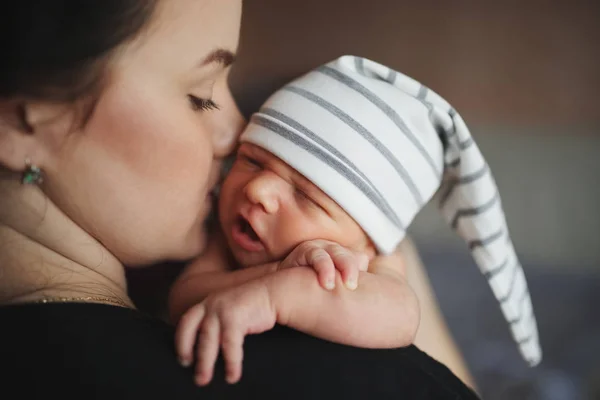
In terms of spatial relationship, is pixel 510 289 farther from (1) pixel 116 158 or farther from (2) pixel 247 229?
(1) pixel 116 158

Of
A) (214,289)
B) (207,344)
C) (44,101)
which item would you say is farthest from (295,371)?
(44,101)

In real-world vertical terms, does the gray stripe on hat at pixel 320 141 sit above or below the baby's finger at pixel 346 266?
above

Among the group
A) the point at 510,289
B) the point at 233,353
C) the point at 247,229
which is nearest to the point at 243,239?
the point at 247,229

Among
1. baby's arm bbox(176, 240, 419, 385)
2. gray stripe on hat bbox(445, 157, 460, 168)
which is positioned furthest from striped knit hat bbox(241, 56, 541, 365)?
baby's arm bbox(176, 240, 419, 385)

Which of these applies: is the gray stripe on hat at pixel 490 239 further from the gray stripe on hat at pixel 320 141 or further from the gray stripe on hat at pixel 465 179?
the gray stripe on hat at pixel 320 141

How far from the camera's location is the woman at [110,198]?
21.9 inches

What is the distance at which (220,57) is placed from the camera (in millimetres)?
698

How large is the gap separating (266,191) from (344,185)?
0.11 m

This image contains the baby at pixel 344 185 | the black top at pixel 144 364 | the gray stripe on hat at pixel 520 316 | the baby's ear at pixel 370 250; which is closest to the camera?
the black top at pixel 144 364

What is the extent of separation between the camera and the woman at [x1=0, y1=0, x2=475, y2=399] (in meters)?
0.56

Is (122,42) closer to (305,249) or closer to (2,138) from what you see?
(2,138)

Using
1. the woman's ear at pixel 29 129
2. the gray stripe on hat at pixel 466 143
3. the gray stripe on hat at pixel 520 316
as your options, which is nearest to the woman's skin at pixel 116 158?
the woman's ear at pixel 29 129

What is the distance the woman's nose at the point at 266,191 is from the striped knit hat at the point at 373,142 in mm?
39

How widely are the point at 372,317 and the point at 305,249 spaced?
4.9 inches
